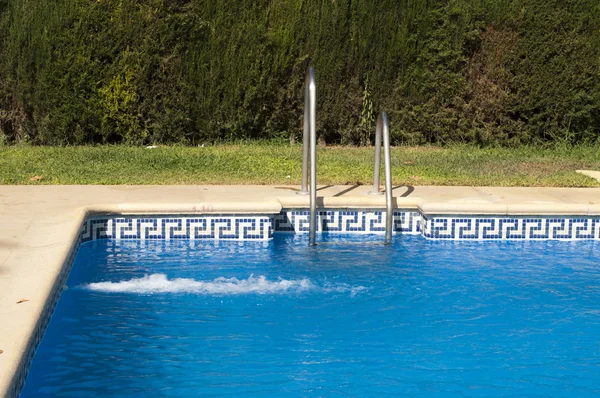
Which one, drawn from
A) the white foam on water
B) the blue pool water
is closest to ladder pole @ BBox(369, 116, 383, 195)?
the blue pool water

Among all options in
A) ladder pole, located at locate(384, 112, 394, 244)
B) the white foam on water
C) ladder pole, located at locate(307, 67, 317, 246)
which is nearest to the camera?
the white foam on water

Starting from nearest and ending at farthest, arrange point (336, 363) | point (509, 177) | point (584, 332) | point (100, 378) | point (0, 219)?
point (100, 378), point (336, 363), point (584, 332), point (0, 219), point (509, 177)

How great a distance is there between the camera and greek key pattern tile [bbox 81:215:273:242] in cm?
789

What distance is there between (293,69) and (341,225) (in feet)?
15.2

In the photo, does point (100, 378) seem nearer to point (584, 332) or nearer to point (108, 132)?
point (584, 332)

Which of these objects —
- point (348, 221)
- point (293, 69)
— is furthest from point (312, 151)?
point (293, 69)

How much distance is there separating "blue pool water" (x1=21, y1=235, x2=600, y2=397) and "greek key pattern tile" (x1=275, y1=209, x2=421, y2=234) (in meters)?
0.29

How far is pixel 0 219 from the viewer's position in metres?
7.32

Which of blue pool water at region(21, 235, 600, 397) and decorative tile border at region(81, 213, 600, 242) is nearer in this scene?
blue pool water at region(21, 235, 600, 397)

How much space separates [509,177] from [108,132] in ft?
17.2

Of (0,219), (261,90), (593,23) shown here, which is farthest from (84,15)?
(593,23)

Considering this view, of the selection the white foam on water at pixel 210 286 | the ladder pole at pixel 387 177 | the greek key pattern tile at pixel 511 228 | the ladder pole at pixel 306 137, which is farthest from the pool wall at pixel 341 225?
the white foam on water at pixel 210 286

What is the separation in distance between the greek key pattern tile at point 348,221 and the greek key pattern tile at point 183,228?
26cm

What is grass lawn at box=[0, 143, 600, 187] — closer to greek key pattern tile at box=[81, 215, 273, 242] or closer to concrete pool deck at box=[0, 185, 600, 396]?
concrete pool deck at box=[0, 185, 600, 396]
